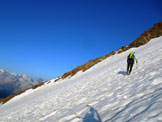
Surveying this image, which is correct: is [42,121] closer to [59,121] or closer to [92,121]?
[59,121]

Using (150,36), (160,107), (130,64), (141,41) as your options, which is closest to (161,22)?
(150,36)

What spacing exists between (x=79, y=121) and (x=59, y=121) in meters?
1.02

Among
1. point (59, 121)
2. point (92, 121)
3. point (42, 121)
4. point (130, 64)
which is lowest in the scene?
point (92, 121)

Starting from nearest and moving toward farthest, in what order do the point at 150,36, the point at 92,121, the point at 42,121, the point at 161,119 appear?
the point at 161,119 < the point at 92,121 < the point at 42,121 < the point at 150,36

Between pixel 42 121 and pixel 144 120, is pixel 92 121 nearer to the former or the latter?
pixel 144 120

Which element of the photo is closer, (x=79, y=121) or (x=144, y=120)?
(x=144, y=120)

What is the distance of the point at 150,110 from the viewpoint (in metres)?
2.52

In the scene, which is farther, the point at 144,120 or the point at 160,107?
the point at 160,107

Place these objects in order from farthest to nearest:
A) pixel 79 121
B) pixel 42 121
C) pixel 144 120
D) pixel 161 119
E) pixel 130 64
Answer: pixel 130 64 → pixel 42 121 → pixel 79 121 → pixel 144 120 → pixel 161 119

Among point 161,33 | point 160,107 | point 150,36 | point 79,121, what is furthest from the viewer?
point 150,36

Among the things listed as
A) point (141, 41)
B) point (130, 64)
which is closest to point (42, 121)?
point (130, 64)

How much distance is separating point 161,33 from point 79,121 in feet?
93.0

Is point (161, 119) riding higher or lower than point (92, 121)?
lower

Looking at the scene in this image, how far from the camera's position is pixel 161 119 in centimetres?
208
